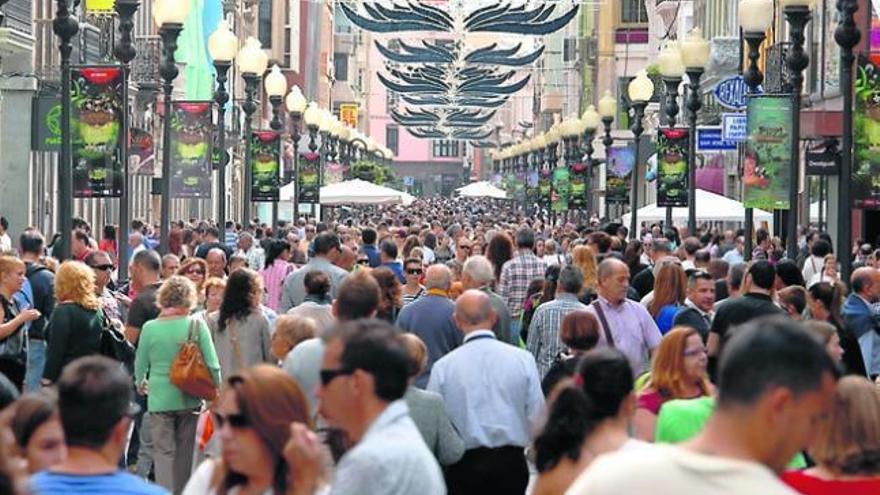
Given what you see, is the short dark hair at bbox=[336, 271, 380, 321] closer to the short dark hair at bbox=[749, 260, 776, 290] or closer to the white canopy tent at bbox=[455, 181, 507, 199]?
the short dark hair at bbox=[749, 260, 776, 290]

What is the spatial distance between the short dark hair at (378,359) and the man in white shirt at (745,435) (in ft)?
5.53

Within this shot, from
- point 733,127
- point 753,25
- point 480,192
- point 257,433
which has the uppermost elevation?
point 753,25

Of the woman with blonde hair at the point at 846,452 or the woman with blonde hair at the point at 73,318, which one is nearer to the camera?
the woman with blonde hair at the point at 846,452

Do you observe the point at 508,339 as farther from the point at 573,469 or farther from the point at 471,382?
the point at 573,469

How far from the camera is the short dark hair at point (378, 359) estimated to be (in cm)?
655

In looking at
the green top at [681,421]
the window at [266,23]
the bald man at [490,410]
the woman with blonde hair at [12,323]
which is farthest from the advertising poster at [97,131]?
the window at [266,23]

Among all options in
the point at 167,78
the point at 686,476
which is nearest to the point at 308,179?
Result: the point at 167,78

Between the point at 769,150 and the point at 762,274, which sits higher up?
the point at 769,150

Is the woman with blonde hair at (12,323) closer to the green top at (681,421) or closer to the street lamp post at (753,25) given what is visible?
the green top at (681,421)

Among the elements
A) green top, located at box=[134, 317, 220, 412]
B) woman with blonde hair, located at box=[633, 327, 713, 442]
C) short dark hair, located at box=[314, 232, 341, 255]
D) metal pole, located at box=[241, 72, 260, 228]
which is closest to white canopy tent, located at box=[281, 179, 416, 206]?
metal pole, located at box=[241, 72, 260, 228]

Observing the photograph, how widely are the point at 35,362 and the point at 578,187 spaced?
5029 cm

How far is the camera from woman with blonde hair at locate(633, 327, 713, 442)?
9.55 m

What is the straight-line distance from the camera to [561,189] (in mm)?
68000

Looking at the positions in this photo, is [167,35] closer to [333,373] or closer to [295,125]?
[333,373]
